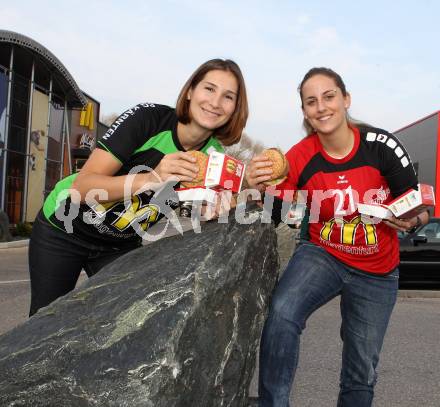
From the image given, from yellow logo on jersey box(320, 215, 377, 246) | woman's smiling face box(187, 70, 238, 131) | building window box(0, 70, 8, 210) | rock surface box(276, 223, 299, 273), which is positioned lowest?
rock surface box(276, 223, 299, 273)

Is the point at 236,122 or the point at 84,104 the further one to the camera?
the point at 84,104

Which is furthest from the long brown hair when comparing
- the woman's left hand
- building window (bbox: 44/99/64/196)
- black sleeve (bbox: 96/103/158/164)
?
building window (bbox: 44/99/64/196)

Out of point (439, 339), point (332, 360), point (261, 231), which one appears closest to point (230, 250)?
point (261, 231)

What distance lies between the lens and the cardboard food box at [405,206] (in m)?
2.63

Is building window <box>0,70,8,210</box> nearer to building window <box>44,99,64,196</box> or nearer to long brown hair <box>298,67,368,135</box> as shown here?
building window <box>44,99,64,196</box>

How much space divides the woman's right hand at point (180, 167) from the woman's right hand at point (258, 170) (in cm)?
43

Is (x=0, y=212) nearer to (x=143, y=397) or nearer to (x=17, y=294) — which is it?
(x=17, y=294)

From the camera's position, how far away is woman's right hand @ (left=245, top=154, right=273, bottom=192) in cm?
272

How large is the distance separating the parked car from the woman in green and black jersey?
22.8 feet

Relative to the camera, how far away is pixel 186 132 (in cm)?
289

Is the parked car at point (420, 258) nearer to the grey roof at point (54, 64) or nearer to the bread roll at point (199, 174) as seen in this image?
the bread roll at point (199, 174)

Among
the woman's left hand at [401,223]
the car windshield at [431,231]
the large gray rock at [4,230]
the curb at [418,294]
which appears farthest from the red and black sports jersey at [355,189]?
the large gray rock at [4,230]

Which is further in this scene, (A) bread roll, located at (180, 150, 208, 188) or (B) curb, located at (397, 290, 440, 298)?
(B) curb, located at (397, 290, 440, 298)

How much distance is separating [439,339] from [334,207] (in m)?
3.73
